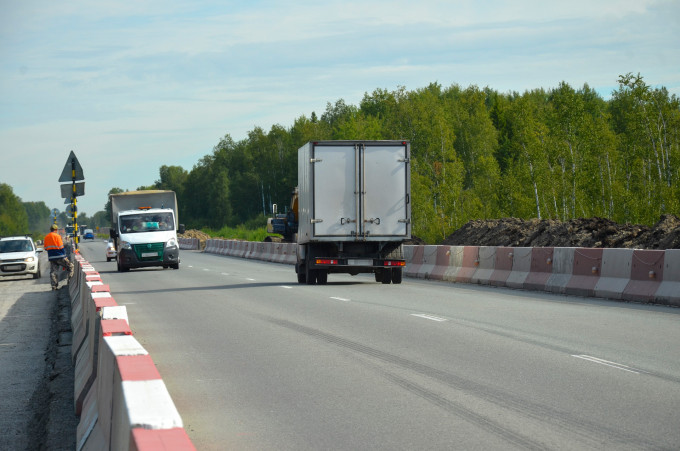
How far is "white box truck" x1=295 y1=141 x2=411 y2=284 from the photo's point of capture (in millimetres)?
22703

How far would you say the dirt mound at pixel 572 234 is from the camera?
81.4 ft

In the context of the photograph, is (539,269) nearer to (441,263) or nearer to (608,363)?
(441,263)

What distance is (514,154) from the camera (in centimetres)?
10338

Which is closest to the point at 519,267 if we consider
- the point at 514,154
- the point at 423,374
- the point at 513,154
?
the point at 423,374

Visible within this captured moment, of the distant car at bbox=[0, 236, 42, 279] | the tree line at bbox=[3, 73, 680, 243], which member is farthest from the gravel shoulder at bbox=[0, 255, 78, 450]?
the tree line at bbox=[3, 73, 680, 243]

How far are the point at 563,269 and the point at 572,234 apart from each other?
10034mm

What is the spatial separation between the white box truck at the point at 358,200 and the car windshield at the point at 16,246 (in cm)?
1608

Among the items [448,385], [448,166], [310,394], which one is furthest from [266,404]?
[448,166]

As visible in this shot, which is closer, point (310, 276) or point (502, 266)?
point (502, 266)

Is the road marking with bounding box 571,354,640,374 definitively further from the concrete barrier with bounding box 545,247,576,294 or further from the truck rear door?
the truck rear door

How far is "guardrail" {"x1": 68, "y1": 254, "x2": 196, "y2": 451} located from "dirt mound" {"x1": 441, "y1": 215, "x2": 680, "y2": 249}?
18.1 meters

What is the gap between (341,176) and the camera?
22797mm

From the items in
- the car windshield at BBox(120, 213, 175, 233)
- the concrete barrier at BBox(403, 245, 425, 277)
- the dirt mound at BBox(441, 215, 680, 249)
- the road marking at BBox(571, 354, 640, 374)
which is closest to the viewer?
the road marking at BBox(571, 354, 640, 374)

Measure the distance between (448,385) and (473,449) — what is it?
234cm
